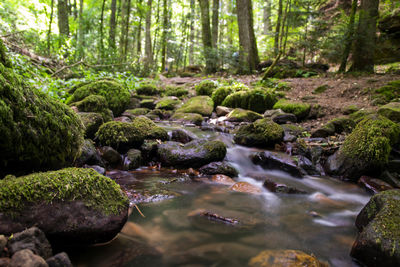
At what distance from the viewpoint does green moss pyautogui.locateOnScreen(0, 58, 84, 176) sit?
7.34 feet

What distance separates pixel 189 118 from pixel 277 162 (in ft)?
12.5

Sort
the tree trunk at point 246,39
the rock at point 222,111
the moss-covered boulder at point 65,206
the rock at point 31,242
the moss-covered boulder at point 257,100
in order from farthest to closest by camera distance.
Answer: the tree trunk at point 246,39
the moss-covered boulder at point 257,100
the rock at point 222,111
the moss-covered boulder at point 65,206
the rock at point 31,242

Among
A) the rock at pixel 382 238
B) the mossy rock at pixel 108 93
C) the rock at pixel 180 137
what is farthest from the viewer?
the mossy rock at pixel 108 93

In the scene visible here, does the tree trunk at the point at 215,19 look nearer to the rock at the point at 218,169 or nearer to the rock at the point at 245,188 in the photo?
the rock at the point at 218,169

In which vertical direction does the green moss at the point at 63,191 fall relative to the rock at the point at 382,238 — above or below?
above

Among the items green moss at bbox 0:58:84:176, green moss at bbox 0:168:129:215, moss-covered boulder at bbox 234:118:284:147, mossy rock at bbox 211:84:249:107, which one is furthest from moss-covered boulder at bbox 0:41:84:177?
mossy rock at bbox 211:84:249:107

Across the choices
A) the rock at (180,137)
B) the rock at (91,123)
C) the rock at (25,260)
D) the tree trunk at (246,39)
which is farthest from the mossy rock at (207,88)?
the rock at (25,260)

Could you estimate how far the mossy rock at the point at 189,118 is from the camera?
8.14m

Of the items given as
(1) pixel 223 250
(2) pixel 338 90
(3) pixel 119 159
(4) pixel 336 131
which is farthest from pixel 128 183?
(2) pixel 338 90

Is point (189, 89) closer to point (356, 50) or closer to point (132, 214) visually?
point (356, 50)

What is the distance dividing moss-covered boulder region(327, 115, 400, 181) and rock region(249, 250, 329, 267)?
281cm

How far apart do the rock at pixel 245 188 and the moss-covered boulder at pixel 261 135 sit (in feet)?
6.49

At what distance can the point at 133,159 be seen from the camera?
4.73 meters

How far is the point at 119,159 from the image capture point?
15.6ft
